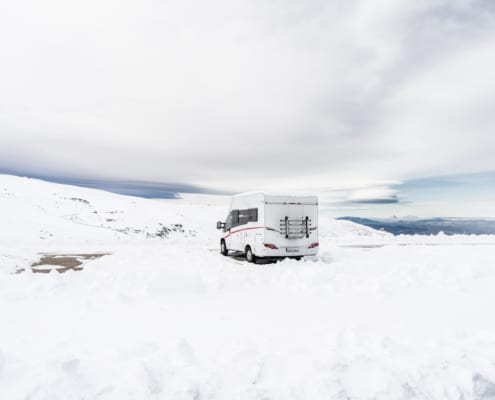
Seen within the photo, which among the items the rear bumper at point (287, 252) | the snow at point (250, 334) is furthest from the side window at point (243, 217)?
the snow at point (250, 334)

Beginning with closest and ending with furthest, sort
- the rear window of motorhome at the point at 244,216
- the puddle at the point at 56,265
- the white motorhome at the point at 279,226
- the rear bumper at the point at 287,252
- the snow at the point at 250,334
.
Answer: the snow at the point at 250,334
the puddle at the point at 56,265
the rear bumper at the point at 287,252
the white motorhome at the point at 279,226
the rear window of motorhome at the point at 244,216

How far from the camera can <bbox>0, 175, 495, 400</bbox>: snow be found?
152 inches

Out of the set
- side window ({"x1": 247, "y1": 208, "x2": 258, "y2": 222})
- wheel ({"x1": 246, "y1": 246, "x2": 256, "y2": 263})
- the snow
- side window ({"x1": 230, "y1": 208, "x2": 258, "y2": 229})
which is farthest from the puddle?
side window ({"x1": 247, "y1": 208, "x2": 258, "y2": 222})

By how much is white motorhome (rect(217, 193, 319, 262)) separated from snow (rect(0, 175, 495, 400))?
348 centimetres

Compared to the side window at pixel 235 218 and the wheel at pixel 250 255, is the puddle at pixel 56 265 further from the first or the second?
the side window at pixel 235 218

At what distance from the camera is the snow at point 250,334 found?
386 centimetres

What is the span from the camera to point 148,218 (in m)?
40.3

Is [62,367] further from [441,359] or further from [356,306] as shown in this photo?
[356,306]

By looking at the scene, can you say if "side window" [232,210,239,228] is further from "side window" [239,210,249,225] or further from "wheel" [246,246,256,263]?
"wheel" [246,246,256,263]

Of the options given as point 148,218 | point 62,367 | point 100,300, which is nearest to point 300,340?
point 62,367

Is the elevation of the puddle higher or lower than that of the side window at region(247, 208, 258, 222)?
lower

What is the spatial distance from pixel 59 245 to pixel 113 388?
20675 millimetres

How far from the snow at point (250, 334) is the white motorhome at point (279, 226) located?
137 inches

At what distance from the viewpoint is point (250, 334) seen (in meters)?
5.39
